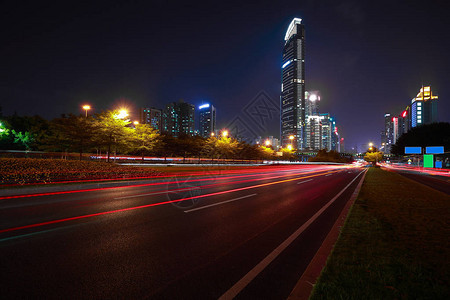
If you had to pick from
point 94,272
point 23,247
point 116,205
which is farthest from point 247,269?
point 116,205

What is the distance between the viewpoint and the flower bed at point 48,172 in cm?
1155

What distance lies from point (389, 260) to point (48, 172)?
55.7ft

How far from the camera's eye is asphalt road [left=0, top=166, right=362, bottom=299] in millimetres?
A: 2936

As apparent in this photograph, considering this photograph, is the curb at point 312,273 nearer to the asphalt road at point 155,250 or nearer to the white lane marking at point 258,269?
the asphalt road at point 155,250

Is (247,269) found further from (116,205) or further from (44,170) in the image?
(44,170)

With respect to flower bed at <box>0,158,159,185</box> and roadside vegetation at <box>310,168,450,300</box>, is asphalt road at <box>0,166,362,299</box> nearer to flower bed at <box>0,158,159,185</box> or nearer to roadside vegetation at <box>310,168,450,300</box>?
roadside vegetation at <box>310,168,450,300</box>

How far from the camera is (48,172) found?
12914mm

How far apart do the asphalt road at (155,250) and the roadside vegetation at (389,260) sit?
0.62m

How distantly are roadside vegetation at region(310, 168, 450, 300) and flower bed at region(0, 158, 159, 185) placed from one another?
49.6ft

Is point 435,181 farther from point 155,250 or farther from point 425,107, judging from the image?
point 425,107

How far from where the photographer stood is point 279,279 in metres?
3.21

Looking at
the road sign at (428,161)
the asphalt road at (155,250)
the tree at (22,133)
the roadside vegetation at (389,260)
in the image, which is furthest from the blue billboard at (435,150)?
the tree at (22,133)

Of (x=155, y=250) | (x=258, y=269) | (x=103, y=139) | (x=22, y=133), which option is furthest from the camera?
(x=22, y=133)

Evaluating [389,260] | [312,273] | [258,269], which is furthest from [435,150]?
[258,269]
